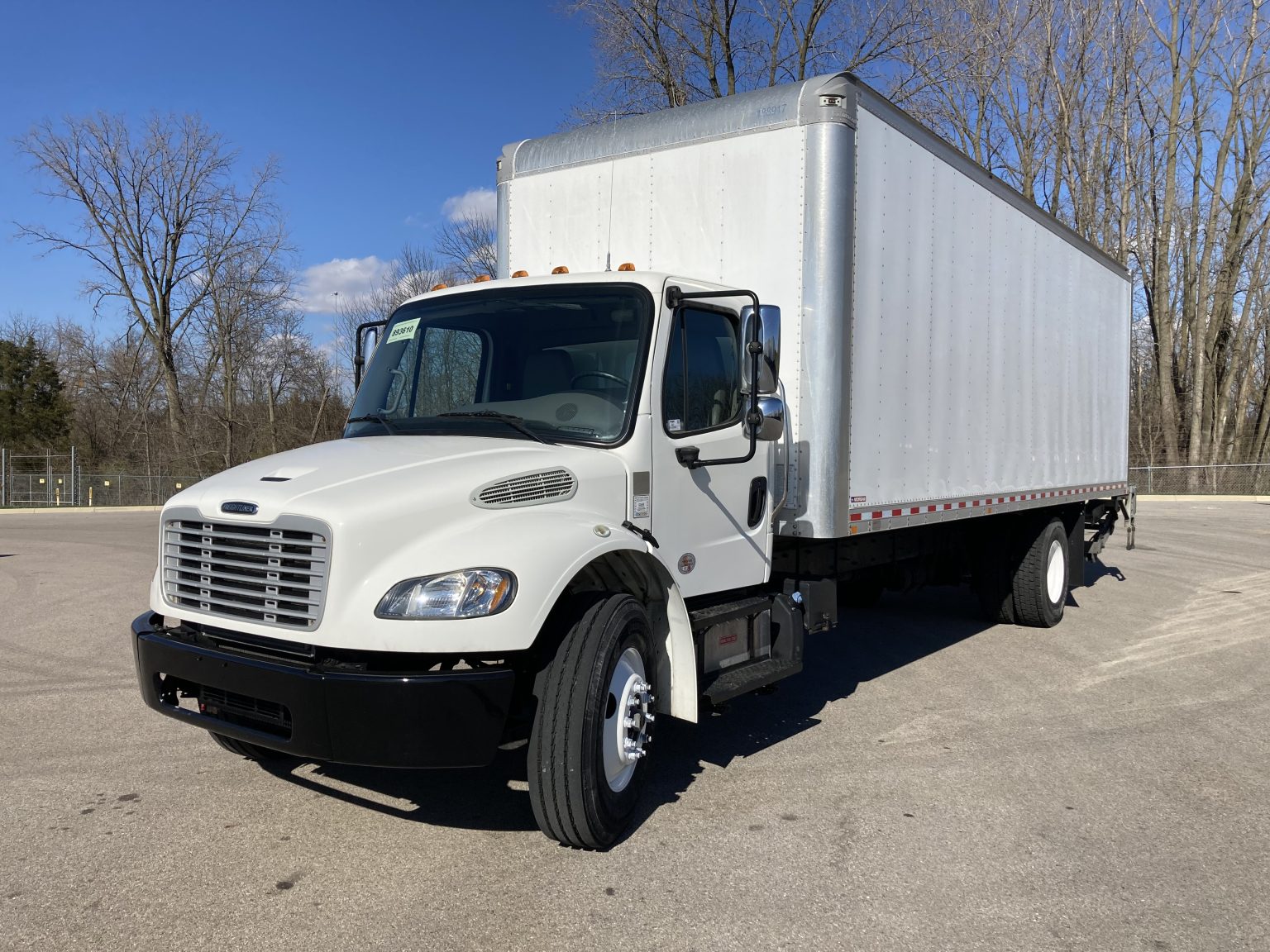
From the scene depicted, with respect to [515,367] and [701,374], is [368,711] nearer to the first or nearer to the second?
[515,367]

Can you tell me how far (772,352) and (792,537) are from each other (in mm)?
1482

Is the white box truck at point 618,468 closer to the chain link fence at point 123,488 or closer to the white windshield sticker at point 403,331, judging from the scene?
the white windshield sticker at point 403,331

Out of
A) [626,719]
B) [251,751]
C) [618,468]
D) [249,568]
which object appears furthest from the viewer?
[251,751]

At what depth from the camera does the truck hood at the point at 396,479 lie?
3.88 meters

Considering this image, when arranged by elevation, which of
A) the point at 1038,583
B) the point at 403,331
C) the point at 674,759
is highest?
the point at 403,331

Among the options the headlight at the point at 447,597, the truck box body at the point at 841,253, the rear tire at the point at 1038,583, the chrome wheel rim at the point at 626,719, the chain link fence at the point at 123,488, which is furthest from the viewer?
the chain link fence at the point at 123,488

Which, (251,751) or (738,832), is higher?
(251,751)

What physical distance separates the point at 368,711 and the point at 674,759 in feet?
7.75

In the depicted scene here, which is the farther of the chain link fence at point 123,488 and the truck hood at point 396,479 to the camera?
the chain link fence at point 123,488

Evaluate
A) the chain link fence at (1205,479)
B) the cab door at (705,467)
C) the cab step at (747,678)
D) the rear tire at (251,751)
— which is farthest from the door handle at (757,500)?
the chain link fence at (1205,479)

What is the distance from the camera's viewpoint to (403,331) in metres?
5.46

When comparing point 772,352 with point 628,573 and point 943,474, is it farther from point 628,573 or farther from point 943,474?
point 943,474

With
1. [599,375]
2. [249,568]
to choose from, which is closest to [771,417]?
[599,375]

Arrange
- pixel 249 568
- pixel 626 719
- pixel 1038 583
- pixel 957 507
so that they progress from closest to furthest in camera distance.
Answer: pixel 249 568, pixel 626 719, pixel 957 507, pixel 1038 583
